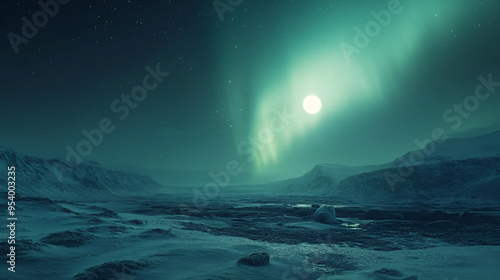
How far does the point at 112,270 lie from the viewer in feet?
29.3

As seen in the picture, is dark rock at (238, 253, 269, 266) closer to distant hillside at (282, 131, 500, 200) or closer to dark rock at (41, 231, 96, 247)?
dark rock at (41, 231, 96, 247)

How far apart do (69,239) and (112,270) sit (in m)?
6.08

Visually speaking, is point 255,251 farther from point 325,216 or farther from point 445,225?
point 445,225

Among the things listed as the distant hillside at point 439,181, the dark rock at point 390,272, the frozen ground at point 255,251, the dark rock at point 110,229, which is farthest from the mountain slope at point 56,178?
the distant hillside at point 439,181

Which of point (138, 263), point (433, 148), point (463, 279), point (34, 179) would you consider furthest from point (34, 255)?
point (433, 148)

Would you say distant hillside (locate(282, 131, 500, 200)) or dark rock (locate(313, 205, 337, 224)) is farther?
distant hillside (locate(282, 131, 500, 200))

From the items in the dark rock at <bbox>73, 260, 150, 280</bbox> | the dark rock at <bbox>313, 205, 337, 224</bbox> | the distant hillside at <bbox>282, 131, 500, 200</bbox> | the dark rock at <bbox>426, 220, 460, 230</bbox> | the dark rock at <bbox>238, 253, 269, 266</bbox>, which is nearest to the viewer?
the dark rock at <bbox>73, 260, 150, 280</bbox>

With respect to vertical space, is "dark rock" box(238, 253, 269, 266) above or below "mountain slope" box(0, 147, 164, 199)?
below

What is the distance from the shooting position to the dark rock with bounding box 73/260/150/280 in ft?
27.8

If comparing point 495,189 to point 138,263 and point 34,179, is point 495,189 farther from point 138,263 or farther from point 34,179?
point 34,179

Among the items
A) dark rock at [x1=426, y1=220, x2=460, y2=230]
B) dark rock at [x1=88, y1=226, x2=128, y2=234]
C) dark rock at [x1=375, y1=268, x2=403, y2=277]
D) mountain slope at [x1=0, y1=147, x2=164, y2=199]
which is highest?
mountain slope at [x1=0, y1=147, x2=164, y2=199]

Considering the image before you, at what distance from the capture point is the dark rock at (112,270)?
847cm

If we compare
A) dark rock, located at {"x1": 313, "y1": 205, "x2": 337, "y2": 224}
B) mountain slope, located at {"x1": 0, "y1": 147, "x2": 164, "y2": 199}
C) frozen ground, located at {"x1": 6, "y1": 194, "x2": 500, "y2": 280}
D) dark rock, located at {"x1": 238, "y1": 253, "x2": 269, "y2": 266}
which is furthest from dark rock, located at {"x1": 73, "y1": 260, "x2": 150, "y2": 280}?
mountain slope, located at {"x1": 0, "y1": 147, "x2": 164, "y2": 199}

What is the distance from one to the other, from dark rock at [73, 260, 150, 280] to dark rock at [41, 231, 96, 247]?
4647 mm
